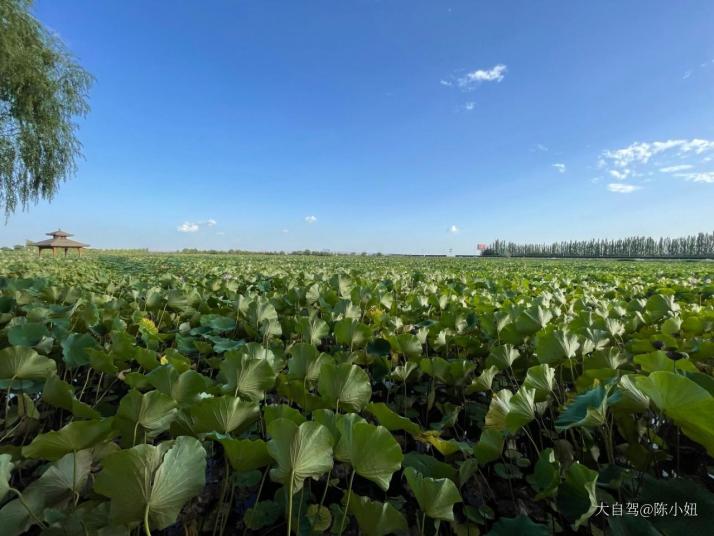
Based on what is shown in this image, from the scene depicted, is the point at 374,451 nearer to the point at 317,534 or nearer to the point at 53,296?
the point at 317,534

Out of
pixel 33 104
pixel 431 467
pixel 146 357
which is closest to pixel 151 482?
pixel 431 467

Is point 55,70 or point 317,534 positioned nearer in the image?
point 317,534

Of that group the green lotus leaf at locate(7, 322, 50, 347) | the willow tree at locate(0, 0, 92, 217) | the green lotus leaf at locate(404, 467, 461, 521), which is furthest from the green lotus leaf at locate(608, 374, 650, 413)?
the willow tree at locate(0, 0, 92, 217)

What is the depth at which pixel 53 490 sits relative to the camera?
69 cm

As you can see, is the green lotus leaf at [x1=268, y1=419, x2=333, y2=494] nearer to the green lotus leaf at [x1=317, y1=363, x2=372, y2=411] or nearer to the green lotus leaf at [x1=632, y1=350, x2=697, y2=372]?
the green lotus leaf at [x1=317, y1=363, x2=372, y2=411]

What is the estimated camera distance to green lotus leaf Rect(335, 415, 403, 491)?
65cm

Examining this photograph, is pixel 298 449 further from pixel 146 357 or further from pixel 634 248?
pixel 634 248

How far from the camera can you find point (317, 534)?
2.47 feet

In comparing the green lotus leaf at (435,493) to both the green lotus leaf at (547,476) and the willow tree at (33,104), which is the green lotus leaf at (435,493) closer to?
the green lotus leaf at (547,476)

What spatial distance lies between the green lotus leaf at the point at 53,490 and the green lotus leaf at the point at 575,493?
92cm

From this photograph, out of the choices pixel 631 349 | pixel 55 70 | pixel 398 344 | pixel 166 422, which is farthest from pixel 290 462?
pixel 55 70

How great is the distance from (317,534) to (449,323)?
1253mm

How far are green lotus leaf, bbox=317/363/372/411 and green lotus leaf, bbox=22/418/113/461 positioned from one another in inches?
18.4

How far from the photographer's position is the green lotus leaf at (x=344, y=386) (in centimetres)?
94
